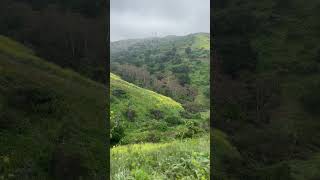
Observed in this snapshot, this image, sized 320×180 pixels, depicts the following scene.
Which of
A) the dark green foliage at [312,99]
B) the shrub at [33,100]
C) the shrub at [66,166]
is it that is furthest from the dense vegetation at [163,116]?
the shrub at [33,100]

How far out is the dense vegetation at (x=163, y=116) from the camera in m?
8.15

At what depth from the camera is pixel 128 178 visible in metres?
6.79

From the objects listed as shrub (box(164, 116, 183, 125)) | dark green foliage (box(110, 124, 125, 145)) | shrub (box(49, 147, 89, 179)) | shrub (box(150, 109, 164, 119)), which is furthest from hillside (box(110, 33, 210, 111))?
shrub (box(49, 147, 89, 179))

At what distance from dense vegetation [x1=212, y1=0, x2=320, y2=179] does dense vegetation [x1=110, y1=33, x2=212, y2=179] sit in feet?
1.64

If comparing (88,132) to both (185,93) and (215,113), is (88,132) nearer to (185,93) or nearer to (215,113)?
(215,113)

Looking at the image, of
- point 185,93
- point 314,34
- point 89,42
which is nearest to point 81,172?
point 89,42

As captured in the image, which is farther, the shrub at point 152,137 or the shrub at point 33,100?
the shrub at point 152,137

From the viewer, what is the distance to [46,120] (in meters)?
5.49

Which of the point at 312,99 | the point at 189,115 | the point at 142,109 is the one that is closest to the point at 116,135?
the point at 312,99

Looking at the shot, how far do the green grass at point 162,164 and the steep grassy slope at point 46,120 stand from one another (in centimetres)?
140

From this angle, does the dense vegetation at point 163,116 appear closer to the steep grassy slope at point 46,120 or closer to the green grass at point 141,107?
the green grass at point 141,107

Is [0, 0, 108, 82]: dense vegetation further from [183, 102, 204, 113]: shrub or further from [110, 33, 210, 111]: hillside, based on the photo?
[110, 33, 210, 111]: hillside

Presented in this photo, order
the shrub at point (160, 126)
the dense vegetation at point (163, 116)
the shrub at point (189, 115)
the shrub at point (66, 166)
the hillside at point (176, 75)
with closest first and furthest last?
the shrub at point (66, 166) < the dense vegetation at point (163, 116) < the shrub at point (160, 126) < the shrub at point (189, 115) < the hillside at point (176, 75)

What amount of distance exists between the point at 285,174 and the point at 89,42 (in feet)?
11.0
